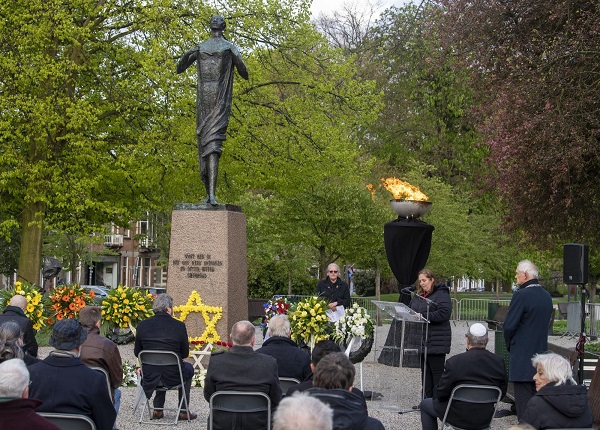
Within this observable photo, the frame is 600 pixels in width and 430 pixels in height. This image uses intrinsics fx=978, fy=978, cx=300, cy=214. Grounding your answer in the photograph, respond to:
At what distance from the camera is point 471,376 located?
8477 mm

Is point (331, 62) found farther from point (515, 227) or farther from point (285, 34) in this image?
point (515, 227)

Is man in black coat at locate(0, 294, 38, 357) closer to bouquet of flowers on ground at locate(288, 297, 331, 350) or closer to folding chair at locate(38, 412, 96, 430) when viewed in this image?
folding chair at locate(38, 412, 96, 430)

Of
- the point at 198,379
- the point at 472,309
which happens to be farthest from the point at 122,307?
the point at 472,309

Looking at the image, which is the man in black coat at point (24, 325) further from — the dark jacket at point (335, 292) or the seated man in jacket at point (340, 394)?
the dark jacket at point (335, 292)

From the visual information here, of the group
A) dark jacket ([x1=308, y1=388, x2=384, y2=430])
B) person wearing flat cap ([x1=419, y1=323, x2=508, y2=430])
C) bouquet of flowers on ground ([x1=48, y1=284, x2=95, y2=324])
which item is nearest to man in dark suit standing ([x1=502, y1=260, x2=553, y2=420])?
person wearing flat cap ([x1=419, y1=323, x2=508, y2=430])

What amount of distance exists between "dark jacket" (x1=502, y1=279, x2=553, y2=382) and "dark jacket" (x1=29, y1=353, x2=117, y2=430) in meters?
4.57

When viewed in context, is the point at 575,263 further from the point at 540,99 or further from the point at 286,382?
the point at 540,99

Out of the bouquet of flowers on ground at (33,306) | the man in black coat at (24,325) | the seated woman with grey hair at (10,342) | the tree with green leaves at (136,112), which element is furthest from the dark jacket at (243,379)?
the tree with green leaves at (136,112)

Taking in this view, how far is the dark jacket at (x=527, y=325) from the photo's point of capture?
9758mm

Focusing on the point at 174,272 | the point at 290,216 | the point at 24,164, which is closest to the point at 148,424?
the point at 174,272

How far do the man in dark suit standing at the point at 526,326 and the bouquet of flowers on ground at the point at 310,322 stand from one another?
3.43 m

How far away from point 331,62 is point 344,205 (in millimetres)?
7181

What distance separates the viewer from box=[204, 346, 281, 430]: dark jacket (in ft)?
24.4

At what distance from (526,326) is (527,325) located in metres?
0.01
